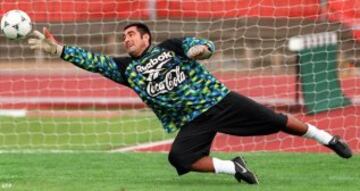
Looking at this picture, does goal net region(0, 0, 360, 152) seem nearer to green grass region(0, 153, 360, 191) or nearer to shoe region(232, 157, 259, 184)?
green grass region(0, 153, 360, 191)

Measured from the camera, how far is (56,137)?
1143 centimetres

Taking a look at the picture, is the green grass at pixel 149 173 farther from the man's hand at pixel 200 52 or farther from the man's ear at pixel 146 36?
the man's ear at pixel 146 36

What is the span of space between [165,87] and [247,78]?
6.22 meters

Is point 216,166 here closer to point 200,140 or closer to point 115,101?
point 200,140

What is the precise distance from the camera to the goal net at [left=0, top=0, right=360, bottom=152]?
36.7 ft

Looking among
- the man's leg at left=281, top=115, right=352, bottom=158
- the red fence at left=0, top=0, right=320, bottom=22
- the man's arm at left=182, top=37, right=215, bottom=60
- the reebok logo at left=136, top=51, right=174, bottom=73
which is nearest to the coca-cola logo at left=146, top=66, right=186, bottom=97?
the reebok logo at left=136, top=51, right=174, bottom=73

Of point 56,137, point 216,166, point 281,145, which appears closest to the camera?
point 216,166

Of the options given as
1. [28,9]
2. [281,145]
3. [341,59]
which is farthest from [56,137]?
[341,59]

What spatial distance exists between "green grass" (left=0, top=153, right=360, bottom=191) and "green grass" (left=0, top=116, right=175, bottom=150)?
1475 mm

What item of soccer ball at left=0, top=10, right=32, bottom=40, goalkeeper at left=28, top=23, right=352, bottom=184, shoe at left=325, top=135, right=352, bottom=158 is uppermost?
soccer ball at left=0, top=10, right=32, bottom=40

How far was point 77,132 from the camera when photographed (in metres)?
11.8

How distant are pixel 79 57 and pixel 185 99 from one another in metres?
0.87

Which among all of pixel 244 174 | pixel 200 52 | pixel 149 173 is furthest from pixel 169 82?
pixel 149 173

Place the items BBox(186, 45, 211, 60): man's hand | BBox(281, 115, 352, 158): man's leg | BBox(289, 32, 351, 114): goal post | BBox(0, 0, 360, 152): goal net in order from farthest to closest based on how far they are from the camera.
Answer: BBox(289, 32, 351, 114): goal post < BBox(0, 0, 360, 152): goal net < BBox(281, 115, 352, 158): man's leg < BBox(186, 45, 211, 60): man's hand
